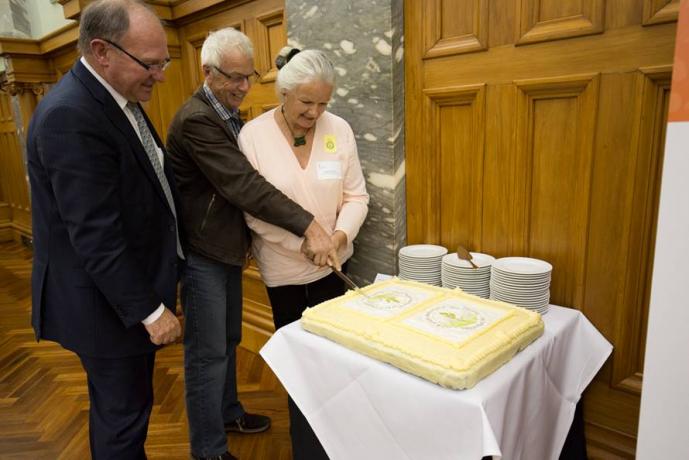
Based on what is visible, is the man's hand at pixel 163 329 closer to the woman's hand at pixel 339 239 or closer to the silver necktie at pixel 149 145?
the silver necktie at pixel 149 145

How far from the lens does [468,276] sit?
65.2 inches

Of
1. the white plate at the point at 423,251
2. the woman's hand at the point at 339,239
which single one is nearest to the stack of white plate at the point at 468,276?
the white plate at the point at 423,251

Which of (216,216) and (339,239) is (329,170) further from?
(216,216)

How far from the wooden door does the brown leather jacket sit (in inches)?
25.9

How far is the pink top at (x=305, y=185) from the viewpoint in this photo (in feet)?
5.44

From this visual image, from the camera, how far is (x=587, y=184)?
60.2 inches

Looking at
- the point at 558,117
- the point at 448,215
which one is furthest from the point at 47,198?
the point at 558,117

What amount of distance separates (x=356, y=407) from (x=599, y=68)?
118cm

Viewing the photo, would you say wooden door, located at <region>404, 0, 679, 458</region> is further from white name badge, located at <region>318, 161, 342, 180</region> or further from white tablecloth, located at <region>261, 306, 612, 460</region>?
white name badge, located at <region>318, 161, 342, 180</region>

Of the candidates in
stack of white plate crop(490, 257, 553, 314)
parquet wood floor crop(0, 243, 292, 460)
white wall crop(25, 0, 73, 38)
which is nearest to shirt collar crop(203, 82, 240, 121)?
stack of white plate crop(490, 257, 553, 314)

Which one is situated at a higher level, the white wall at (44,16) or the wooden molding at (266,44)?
the white wall at (44,16)

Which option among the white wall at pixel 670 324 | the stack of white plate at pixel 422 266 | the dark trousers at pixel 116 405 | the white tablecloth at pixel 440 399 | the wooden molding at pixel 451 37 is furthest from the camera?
the stack of white plate at pixel 422 266

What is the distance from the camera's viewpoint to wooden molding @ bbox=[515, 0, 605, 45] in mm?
1409

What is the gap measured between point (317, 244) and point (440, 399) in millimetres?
677
